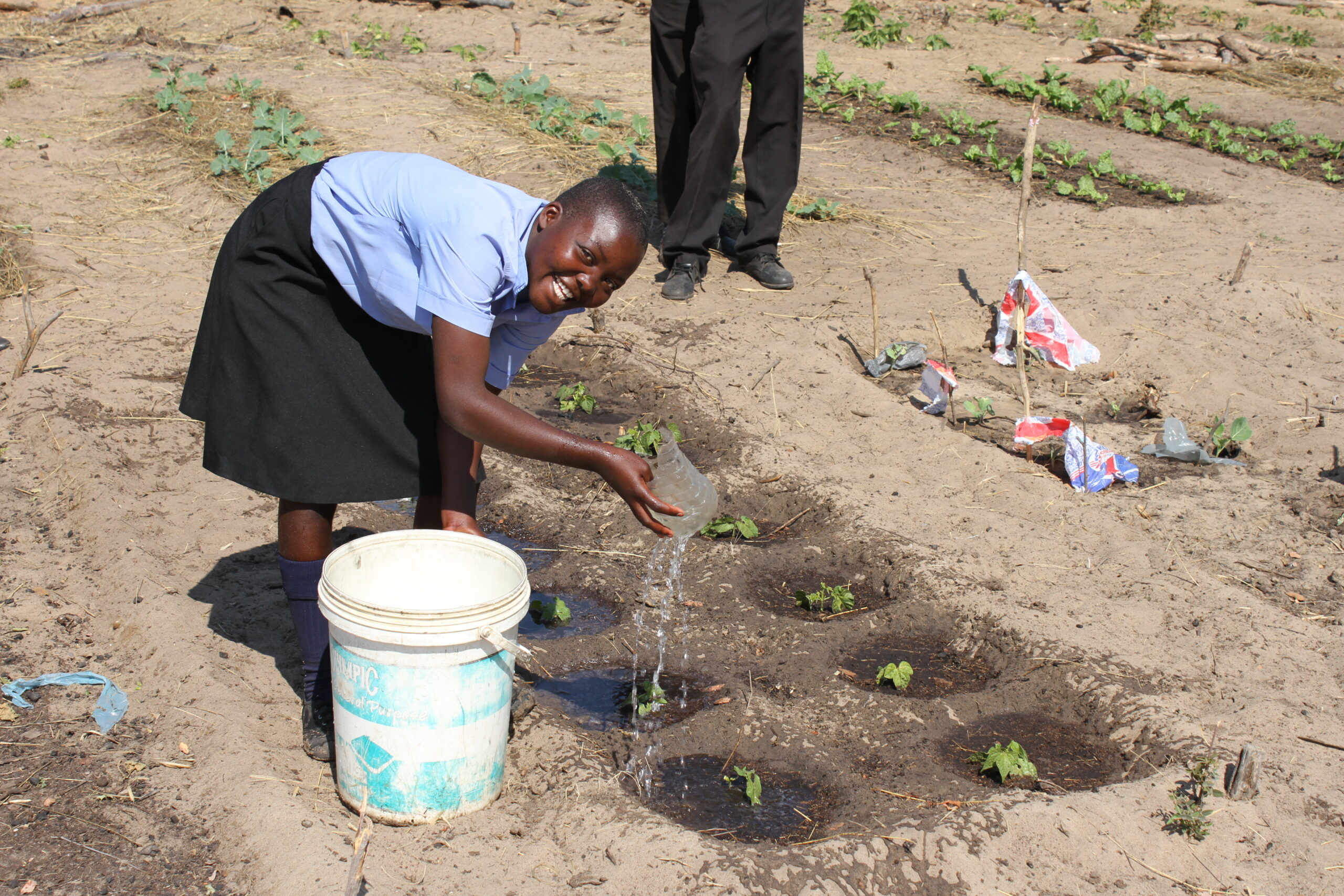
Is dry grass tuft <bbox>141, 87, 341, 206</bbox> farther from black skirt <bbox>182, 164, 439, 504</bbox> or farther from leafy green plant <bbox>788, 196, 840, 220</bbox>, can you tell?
black skirt <bbox>182, 164, 439, 504</bbox>

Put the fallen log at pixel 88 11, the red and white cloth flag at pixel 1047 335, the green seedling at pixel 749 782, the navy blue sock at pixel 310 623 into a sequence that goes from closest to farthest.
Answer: the navy blue sock at pixel 310 623
the green seedling at pixel 749 782
the red and white cloth flag at pixel 1047 335
the fallen log at pixel 88 11

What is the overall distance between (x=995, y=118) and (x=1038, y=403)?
14.0ft

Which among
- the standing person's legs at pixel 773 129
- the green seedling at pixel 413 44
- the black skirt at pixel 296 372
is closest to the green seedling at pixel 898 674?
the black skirt at pixel 296 372

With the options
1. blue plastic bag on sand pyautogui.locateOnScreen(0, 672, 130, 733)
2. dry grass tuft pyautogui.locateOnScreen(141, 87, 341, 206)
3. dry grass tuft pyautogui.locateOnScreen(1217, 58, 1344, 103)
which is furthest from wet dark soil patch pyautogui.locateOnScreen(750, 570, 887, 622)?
dry grass tuft pyautogui.locateOnScreen(1217, 58, 1344, 103)

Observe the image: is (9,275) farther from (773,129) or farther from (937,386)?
(937,386)

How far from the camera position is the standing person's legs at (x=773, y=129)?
4781mm

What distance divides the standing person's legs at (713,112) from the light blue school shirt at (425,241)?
9.29 ft

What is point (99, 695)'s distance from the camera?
7.99 ft

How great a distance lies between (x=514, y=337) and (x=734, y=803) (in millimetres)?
1184

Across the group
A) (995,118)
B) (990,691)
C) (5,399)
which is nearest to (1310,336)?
(990,691)

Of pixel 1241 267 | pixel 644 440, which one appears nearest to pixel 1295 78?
pixel 1241 267

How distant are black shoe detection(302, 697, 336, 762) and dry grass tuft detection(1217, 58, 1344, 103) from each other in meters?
9.54

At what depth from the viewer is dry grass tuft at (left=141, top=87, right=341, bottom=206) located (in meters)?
5.97

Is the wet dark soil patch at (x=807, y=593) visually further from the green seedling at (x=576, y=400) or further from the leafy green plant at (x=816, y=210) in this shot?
the leafy green plant at (x=816, y=210)
